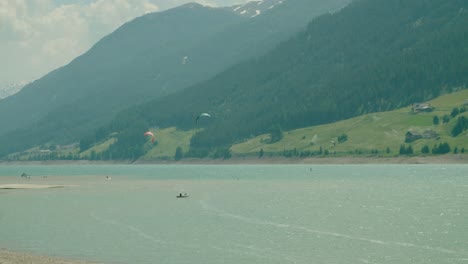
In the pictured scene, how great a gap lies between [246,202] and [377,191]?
33933mm

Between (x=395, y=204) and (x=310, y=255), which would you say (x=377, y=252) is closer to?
(x=310, y=255)

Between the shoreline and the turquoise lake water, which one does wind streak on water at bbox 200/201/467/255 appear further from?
the shoreline

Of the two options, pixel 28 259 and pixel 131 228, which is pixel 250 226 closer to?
pixel 131 228

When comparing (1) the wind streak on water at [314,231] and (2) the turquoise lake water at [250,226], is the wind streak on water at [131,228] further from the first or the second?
(1) the wind streak on water at [314,231]

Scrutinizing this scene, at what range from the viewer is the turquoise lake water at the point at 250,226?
7744cm

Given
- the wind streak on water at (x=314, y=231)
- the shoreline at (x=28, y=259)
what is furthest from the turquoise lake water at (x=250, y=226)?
the shoreline at (x=28, y=259)

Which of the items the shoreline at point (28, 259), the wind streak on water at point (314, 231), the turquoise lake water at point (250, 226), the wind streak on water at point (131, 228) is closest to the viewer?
the shoreline at point (28, 259)

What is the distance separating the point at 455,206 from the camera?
121 meters

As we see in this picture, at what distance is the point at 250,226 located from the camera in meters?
102

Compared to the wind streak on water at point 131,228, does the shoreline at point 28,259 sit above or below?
below

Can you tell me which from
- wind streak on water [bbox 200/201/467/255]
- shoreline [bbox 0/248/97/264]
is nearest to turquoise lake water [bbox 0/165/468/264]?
wind streak on water [bbox 200/201/467/255]

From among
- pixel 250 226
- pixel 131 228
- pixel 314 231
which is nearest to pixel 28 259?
pixel 131 228

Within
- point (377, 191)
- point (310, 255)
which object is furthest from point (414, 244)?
point (377, 191)

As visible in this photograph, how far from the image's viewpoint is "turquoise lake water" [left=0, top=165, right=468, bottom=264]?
7744 cm
